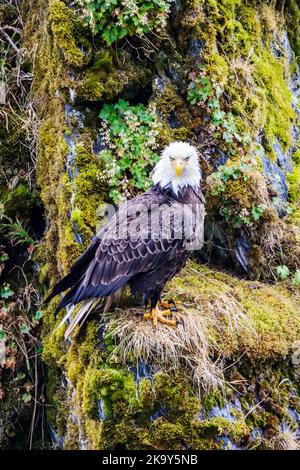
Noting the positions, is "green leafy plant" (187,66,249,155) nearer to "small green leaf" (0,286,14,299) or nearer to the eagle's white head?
the eagle's white head

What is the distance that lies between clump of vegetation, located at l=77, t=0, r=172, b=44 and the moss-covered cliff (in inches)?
0.6

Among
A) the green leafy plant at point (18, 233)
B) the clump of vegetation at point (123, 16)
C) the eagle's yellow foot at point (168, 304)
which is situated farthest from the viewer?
the green leafy plant at point (18, 233)

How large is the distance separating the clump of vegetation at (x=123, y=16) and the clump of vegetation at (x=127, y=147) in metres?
0.64

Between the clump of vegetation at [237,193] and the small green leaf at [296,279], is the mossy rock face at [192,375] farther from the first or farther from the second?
the clump of vegetation at [237,193]

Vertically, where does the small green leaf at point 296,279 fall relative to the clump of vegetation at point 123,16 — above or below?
below

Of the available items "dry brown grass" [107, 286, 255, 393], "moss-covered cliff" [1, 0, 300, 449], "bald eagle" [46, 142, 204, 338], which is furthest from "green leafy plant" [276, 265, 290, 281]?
"bald eagle" [46, 142, 204, 338]

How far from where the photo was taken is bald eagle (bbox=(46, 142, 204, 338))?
481 cm

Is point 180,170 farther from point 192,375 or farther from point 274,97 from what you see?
point 274,97

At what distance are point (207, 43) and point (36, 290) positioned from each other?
2954 millimetres

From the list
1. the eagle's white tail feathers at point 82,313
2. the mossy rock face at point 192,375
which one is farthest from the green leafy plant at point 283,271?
the eagle's white tail feathers at point 82,313

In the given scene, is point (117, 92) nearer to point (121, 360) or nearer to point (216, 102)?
point (216, 102)

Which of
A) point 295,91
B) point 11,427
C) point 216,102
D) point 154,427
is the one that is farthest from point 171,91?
point 11,427

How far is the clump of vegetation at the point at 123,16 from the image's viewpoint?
5531mm

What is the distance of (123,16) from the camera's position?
5.56 meters
